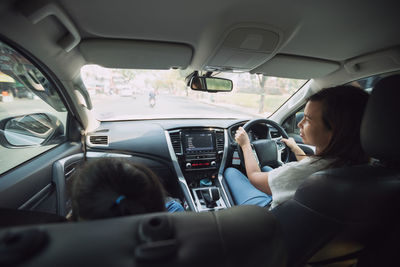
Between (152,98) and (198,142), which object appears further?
(152,98)

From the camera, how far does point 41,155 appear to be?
188cm

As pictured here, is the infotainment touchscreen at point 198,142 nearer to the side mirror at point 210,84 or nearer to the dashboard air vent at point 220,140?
the dashboard air vent at point 220,140

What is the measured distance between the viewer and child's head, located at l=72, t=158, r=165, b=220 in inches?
22.6

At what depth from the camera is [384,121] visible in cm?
88

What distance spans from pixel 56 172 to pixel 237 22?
86.6 inches

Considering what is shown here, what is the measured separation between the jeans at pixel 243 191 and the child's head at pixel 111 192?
1558 millimetres

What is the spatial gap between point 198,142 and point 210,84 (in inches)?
36.0

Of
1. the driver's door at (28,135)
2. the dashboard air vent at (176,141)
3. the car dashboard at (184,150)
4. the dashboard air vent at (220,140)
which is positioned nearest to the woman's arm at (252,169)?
the car dashboard at (184,150)

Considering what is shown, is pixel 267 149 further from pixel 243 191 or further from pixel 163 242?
pixel 163 242

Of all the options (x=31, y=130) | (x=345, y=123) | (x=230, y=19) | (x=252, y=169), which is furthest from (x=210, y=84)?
(x=31, y=130)

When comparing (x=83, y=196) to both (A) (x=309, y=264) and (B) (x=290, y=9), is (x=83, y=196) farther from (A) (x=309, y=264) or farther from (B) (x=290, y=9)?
(B) (x=290, y=9)

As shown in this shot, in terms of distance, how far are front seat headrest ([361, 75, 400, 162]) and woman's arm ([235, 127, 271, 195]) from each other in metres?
0.82

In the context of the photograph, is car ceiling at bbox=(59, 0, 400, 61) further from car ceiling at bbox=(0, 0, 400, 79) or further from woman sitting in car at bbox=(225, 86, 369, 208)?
woman sitting in car at bbox=(225, 86, 369, 208)

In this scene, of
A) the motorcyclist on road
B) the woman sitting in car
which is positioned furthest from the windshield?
the woman sitting in car
